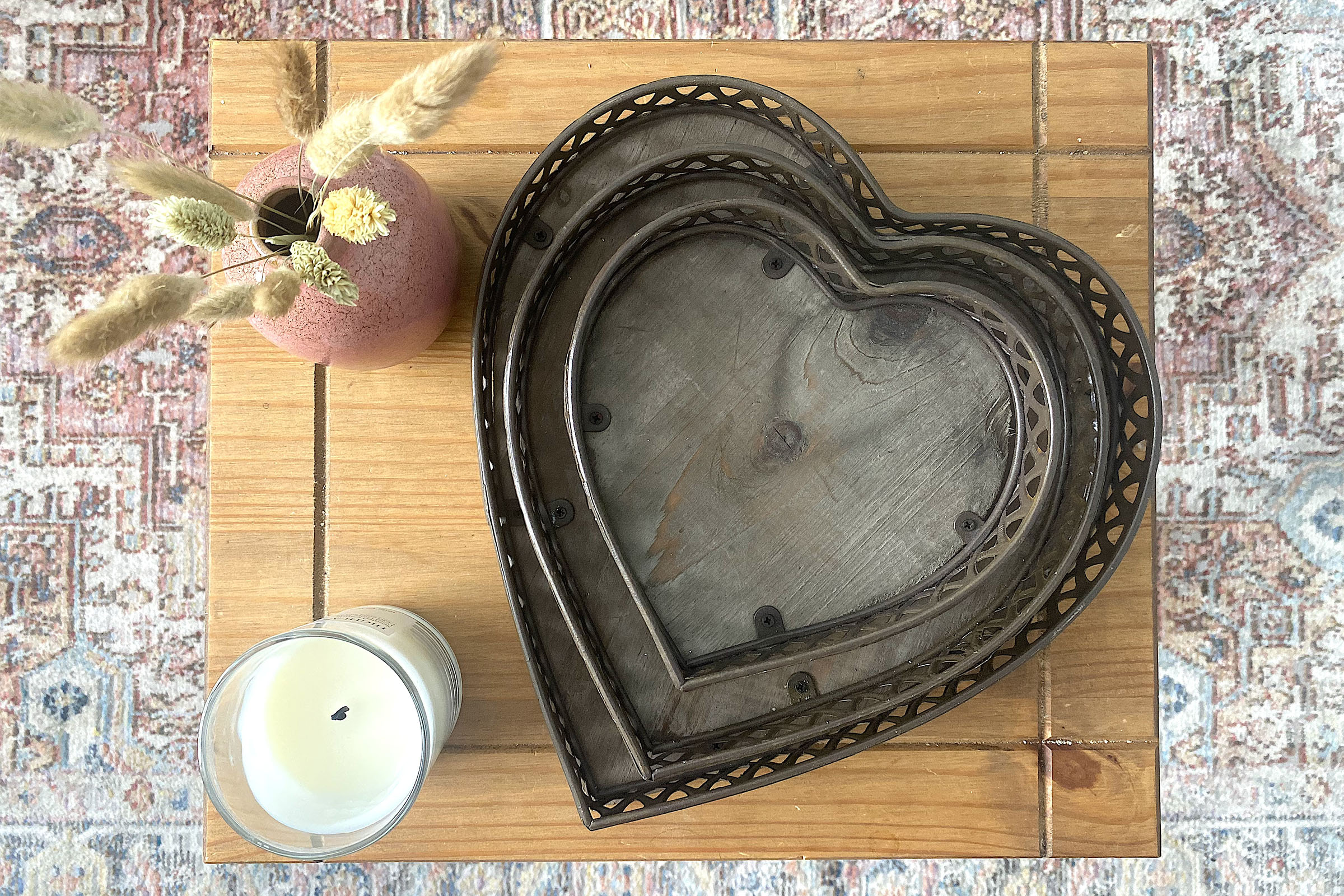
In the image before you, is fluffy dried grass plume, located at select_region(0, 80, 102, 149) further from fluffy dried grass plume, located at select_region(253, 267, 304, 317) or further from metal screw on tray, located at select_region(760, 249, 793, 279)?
metal screw on tray, located at select_region(760, 249, 793, 279)

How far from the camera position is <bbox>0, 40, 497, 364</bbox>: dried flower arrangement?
0.31 metres

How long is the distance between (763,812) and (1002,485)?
0.78 ft

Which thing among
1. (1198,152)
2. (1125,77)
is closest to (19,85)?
(1125,77)

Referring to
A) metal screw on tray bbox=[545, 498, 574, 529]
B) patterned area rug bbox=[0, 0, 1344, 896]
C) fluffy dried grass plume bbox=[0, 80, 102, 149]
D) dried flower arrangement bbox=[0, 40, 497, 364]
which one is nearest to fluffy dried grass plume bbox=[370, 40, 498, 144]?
dried flower arrangement bbox=[0, 40, 497, 364]

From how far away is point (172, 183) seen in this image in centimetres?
34

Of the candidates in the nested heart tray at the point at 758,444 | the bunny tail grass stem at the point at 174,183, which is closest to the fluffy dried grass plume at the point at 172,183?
the bunny tail grass stem at the point at 174,183

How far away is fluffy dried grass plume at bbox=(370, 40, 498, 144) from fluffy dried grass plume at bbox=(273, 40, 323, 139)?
0.22 ft

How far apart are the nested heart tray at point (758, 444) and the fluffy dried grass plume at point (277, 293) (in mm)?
150

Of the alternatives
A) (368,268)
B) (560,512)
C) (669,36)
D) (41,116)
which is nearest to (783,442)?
(560,512)

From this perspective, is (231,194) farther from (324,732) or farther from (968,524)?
(968,524)

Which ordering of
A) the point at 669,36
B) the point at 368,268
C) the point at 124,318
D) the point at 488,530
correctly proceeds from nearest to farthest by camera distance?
1. the point at 124,318
2. the point at 368,268
3. the point at 488,530
4. the point at 669,36

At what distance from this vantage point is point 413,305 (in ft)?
1.43

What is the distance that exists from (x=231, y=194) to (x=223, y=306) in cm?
6

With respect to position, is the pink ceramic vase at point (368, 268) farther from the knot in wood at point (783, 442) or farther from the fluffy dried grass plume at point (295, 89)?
the knot in wood at point (783, 442)
